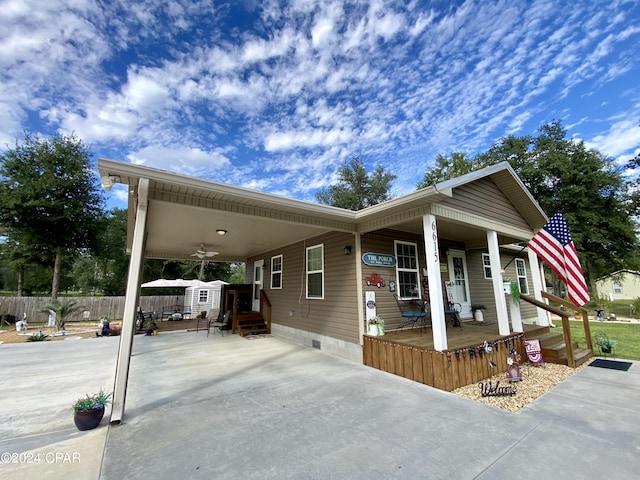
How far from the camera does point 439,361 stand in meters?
4.02

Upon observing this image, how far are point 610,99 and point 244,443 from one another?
13288 millimetres

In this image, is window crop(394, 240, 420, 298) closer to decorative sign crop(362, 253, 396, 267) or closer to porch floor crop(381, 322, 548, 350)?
decorative sign crop(362, 253, 396, 267)

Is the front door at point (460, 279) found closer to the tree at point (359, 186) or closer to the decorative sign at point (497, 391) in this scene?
the decorative sign at point (497, 391)

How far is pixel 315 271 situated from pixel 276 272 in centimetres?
238

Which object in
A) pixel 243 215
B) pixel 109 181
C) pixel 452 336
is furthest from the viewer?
pixel 452 336

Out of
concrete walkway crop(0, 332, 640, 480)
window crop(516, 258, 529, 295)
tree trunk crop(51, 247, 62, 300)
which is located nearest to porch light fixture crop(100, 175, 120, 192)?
concrete walkway crop(0, 332, 640, 480)

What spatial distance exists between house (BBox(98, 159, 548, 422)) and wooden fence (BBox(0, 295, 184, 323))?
31.1 ft

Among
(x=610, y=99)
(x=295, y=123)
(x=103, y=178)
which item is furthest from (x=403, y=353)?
(x=610, y=99)

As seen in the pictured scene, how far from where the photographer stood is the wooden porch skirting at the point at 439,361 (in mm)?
4039

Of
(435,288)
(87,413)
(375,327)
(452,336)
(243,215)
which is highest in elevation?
(243,215)

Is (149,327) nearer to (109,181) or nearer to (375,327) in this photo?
(109,181)

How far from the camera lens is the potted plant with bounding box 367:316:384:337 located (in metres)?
5.23

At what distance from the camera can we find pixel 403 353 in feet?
15.0

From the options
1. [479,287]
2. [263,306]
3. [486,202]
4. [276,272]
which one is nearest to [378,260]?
[486,202]
